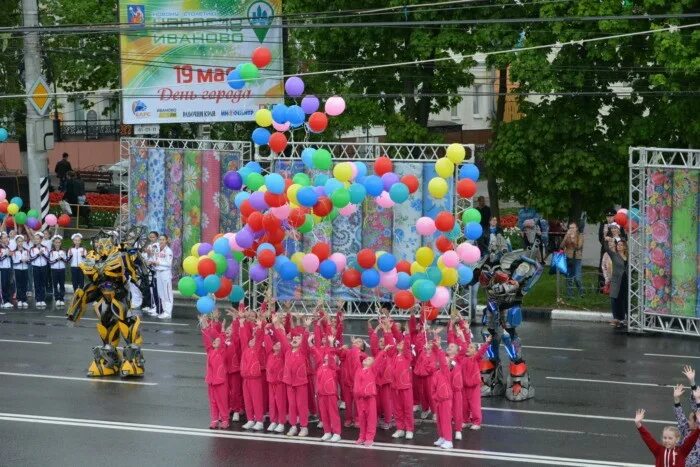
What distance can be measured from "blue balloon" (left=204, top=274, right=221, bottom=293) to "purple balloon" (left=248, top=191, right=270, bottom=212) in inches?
41.4

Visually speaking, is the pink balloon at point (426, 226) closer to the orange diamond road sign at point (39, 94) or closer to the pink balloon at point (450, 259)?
the pink balloon at point (450, 259)

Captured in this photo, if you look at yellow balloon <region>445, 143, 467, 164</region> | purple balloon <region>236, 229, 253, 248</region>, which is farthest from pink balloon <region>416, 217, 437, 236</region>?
purple balloon <region>236, 229, 253, 248</region>

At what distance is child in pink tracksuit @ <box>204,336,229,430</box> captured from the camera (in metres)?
18.0

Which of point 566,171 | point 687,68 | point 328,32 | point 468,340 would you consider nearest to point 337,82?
point 328,32

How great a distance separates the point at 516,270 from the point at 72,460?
695cm

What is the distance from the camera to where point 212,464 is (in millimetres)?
16156

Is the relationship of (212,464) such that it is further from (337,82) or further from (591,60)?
(337,82)

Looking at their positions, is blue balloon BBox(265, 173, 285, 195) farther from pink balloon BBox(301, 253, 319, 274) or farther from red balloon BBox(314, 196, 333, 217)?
pink balloon BBox(301, 253, 319, 274)

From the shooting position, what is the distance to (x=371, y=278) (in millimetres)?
18266

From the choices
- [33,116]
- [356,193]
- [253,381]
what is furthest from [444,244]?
[33,116]

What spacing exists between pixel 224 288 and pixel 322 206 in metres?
1.74

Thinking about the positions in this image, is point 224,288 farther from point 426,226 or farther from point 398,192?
point 426,226

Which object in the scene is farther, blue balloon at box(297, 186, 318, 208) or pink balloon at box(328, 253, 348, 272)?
pink balloon at box(328, 253, 348, 272)

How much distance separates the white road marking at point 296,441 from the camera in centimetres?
1619
